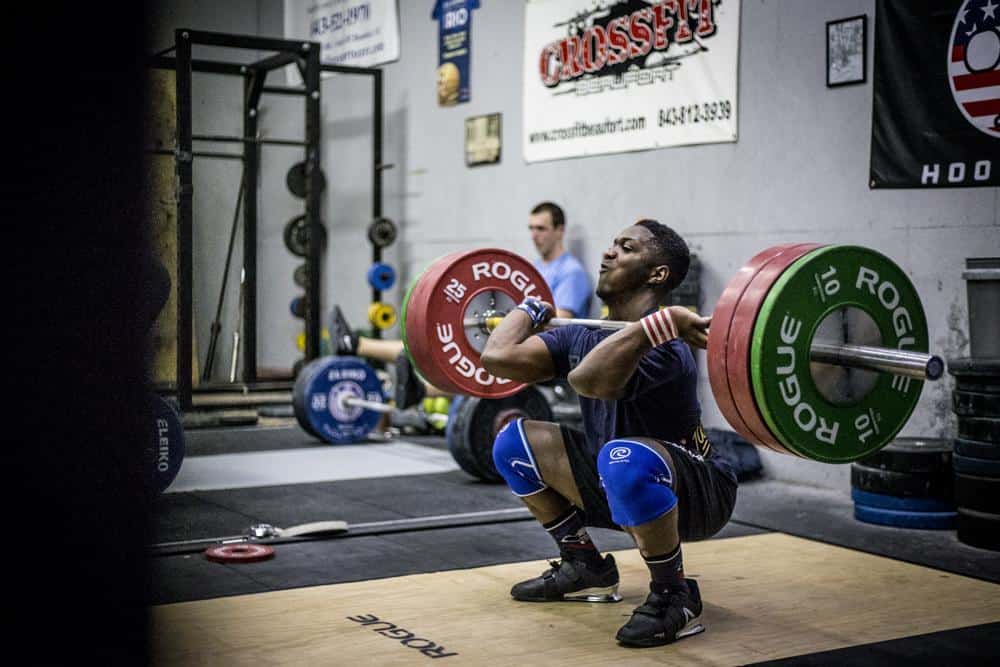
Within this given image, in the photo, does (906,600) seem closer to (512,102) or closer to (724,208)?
(724,208)

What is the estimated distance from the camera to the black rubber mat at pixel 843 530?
10.4 ft

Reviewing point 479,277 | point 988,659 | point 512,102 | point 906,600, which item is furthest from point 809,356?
point 512,102

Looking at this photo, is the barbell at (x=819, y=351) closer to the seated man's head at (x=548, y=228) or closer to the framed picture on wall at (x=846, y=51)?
the framed picture on wall at (x=846, y=51)

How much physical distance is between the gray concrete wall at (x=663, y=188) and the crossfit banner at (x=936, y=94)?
0.22 feet

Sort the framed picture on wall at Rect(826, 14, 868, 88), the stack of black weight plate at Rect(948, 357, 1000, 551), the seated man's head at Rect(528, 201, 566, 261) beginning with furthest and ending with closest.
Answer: the seated man's head at Rect(528, 201, 566, 261) < the framed picture on wall at Rect(826, 14, 868, 88) < the stack of black weight plate at Rect(948, 357, 1000, 551)

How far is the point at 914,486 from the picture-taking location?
3592mm

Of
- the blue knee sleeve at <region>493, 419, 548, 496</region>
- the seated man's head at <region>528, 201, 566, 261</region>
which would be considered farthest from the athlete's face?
the seated man's head at <region>528, 201, 566, 261</region>

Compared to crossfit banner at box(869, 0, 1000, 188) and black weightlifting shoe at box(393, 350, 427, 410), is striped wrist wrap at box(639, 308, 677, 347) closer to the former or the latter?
crossfit banner at box(869, 0, 1000, 188)

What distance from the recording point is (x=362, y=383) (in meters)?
5.55

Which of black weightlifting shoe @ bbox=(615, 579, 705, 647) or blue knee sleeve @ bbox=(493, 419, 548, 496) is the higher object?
blue knee sleeve @ bbox=(493, 419, 548, 496)

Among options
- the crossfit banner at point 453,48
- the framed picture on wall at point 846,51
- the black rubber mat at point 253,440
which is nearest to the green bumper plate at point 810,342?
the framed picture on wall at point 846,51

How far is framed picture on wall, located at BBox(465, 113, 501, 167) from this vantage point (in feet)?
20.1

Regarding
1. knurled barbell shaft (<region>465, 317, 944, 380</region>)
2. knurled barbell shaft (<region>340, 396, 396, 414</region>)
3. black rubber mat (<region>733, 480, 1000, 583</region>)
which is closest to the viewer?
knurled barbell shaft (<region>465, 317, 944, 380</region>)

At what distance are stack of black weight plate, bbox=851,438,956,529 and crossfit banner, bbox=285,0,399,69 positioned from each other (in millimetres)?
4325
